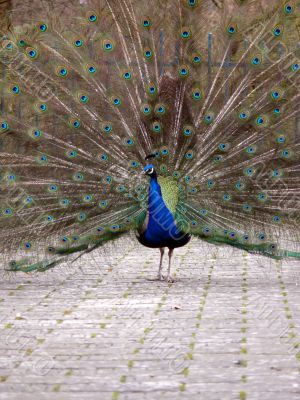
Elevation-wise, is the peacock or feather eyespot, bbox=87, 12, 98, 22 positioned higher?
feather eyespot, bbox=87, 12, 98, 22

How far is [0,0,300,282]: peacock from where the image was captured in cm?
903

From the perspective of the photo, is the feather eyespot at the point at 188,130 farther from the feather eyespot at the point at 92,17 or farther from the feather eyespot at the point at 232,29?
the feather eyespot at the point at 92,17

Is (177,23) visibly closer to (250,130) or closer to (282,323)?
(250,130)

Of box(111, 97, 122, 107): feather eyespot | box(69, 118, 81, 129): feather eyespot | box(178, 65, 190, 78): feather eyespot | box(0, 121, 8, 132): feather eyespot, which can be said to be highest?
box(178, 65, 190, 78): feather eyespot

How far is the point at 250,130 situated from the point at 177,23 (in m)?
1.11

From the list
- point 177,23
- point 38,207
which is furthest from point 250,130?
point 38,207

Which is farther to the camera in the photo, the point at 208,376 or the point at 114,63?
the point at 114,63

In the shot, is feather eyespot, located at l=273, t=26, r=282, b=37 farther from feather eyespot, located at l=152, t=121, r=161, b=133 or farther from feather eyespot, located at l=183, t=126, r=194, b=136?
feather eyespot, located at l=152, t=121, r=161, b=133

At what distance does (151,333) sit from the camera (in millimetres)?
6992

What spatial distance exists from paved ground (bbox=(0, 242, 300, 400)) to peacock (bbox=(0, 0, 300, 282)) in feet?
1.49

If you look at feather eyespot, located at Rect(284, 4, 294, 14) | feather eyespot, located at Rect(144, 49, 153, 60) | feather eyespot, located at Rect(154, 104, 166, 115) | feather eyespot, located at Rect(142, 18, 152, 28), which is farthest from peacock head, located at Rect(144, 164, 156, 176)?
feather eyespot, located at Rect(284, 4, 294, 14)

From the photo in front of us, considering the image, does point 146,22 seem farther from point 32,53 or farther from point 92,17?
point 32,53

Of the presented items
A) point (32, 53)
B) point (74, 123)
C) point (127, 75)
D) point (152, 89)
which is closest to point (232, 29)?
point (152, 89)

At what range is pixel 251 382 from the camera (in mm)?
5637
